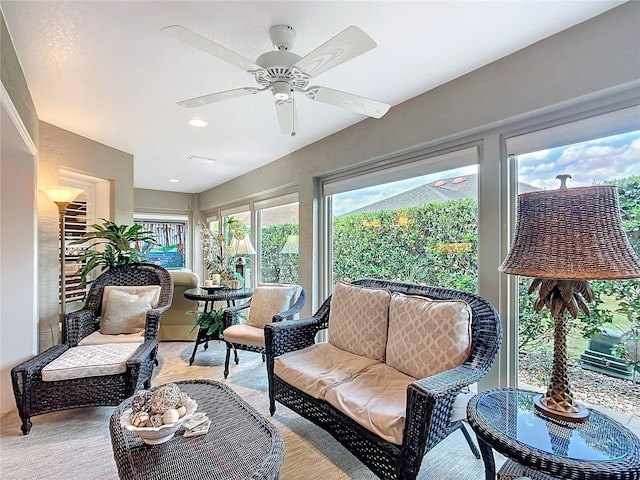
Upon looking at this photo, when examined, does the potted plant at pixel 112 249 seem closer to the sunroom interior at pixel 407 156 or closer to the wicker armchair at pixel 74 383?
the sunroom interior at pixel 407 156

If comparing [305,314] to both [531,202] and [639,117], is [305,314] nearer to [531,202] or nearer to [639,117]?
[531,202]

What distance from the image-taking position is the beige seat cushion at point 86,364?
2.34 metres

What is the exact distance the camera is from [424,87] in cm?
252

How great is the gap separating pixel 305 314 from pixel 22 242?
2758 millimetres

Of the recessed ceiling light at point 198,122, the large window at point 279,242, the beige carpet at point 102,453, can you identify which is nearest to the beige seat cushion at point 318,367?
the beige carpet at point 102,453

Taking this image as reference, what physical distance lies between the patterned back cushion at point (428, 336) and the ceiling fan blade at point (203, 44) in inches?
67.6

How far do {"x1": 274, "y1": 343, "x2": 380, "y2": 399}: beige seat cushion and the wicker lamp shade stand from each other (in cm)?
127

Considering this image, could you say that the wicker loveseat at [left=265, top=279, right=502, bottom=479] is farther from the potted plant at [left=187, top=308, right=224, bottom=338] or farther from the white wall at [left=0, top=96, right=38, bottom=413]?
the white wall at [left=0, top=96, right=38, bottom=413]

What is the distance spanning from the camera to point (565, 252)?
1.29 meters

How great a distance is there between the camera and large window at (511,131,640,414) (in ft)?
5.82

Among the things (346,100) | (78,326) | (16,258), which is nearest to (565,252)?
(346,100)

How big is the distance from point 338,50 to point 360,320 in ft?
5.86

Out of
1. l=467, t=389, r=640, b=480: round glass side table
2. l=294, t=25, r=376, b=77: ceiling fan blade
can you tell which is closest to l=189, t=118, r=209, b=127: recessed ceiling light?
l=294, t=25, r=376, b=77: ceiling fan blade

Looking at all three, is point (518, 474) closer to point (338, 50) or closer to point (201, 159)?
point (338, 50)
